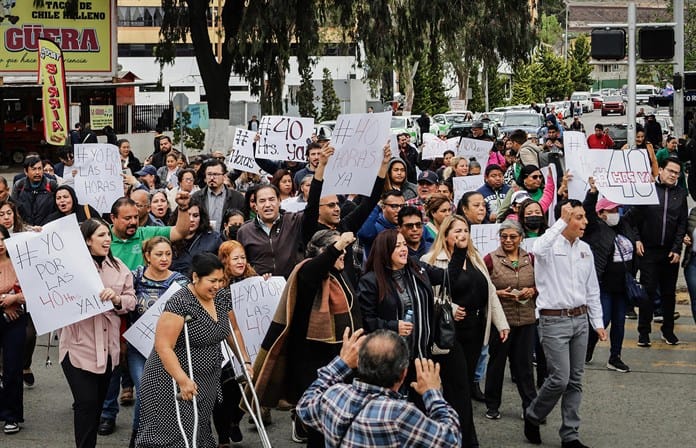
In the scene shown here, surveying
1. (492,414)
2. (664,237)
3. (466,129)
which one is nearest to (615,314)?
(664,237)

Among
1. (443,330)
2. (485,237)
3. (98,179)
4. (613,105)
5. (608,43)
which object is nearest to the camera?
(443,330)

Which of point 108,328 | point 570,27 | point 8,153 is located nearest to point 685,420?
point 108,328

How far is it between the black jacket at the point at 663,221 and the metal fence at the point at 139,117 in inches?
1288

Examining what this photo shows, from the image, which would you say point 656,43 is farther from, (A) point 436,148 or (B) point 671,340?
(A) point 436,148

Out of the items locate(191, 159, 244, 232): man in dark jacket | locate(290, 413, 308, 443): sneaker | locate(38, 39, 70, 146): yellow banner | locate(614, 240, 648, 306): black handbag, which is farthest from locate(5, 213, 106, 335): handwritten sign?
locate(38, 39, 70, 146): yellow banner

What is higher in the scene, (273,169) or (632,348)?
(273,169)

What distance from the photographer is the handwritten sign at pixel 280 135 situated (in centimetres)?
1428

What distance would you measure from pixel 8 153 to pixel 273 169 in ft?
96.2

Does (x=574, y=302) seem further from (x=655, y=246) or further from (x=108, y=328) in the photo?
(x=655, y=246)

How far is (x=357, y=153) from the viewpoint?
9195mm

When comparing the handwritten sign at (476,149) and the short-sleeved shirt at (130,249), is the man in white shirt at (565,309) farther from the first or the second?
the handwritten sign at (476,149)

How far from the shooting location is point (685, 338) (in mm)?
12297

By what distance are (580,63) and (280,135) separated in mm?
91400

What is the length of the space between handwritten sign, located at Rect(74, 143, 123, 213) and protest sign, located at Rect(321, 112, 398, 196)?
408cm
